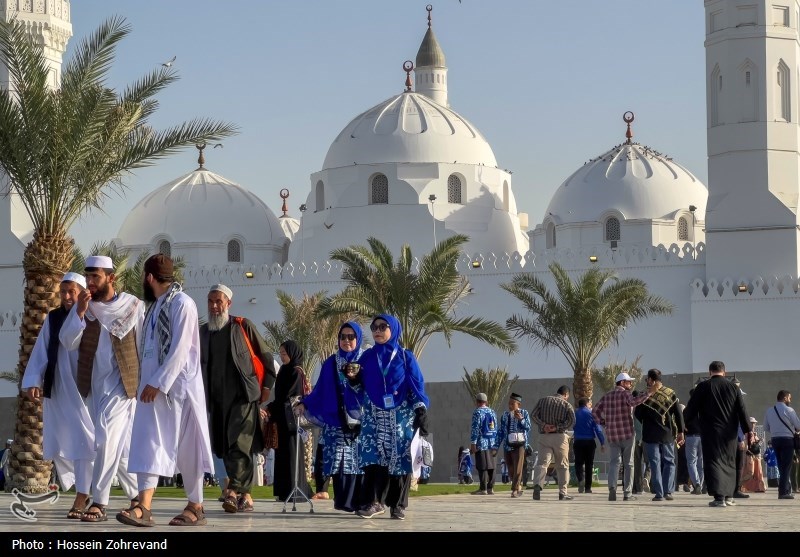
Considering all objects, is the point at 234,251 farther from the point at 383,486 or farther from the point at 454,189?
the point at 383,486

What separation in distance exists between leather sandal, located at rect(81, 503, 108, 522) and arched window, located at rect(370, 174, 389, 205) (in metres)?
35.5

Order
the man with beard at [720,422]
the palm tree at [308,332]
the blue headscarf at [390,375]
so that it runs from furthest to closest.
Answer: the palm tree at [308,332] → the man with beard at [720,422] → the blue headscarf at [390,375]

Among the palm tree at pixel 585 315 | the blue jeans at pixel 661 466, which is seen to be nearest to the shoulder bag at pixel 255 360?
the blue jeans at pixel 661 466

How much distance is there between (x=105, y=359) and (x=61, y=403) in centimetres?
51

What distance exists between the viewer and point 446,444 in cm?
3741

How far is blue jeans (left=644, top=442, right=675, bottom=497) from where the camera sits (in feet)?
50.5

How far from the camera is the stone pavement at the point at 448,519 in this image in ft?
31.1

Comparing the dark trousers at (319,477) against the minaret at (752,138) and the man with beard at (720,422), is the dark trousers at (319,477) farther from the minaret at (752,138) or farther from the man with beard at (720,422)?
the minaret at (752,138)

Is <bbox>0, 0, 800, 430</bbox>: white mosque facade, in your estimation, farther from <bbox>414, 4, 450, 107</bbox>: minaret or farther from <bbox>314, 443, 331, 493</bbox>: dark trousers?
<bbox>314, 443, 331, 493</bbox>: dark trousers

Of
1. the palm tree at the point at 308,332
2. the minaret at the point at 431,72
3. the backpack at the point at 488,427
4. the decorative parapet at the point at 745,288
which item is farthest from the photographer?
the minaret at the point at 431,72

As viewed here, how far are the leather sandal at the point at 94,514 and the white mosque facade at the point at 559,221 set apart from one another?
2786 centimetres

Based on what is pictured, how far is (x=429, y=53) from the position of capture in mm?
52156

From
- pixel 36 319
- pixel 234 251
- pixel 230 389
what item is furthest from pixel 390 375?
pixel 234 251
